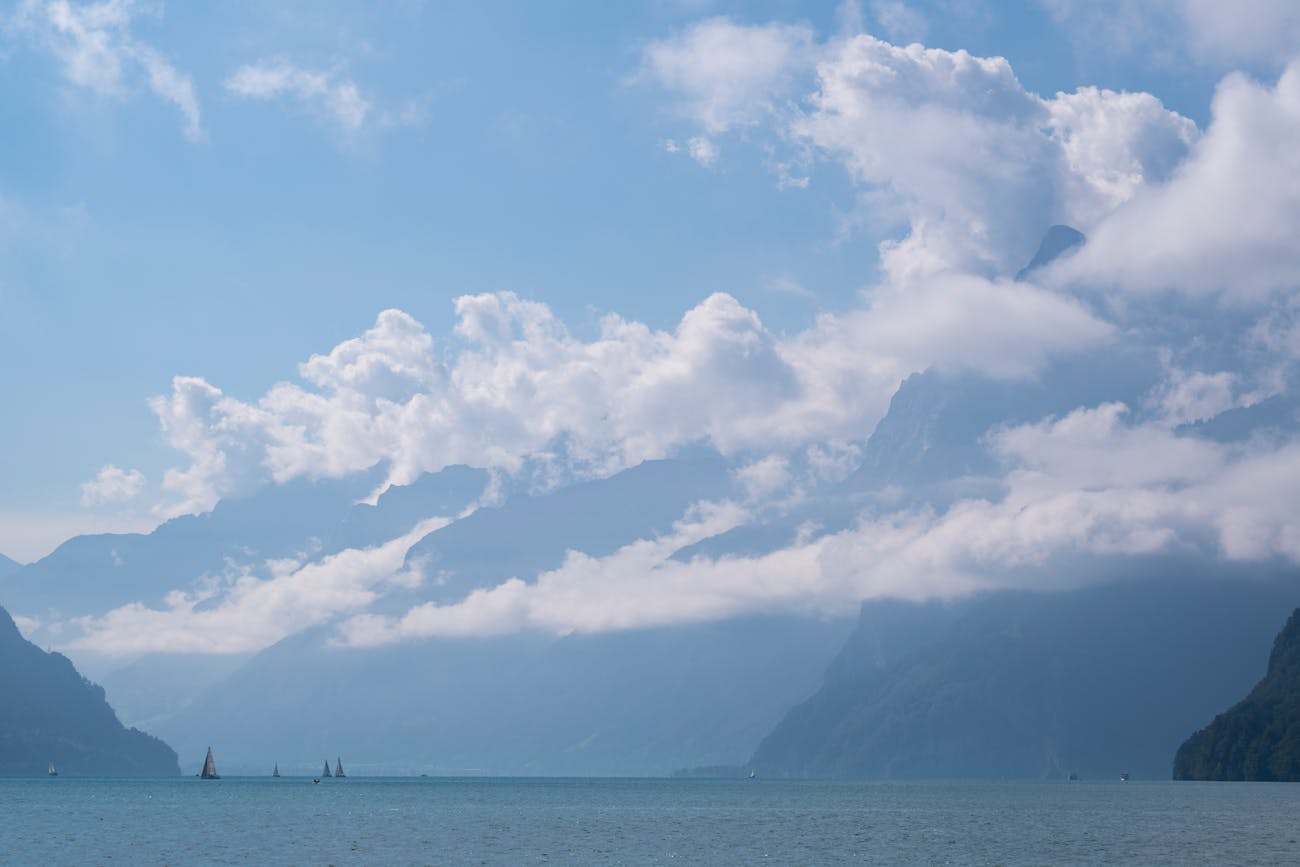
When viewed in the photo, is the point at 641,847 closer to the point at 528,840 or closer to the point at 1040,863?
the point at 528,840

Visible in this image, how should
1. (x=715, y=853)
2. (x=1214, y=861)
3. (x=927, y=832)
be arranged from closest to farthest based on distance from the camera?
(x=1214, y=861), (x=715, y=853), (x=927, y=832)

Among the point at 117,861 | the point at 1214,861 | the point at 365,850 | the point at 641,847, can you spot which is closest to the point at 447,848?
Answer: the point at 365,850

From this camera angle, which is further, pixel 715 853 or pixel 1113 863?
pixel 715 853

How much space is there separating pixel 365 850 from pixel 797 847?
4834 centimetres

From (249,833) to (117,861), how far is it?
148 ft

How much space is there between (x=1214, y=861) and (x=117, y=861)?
10822 centimetres

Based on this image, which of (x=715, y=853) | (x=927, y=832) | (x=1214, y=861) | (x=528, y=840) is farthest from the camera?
(x=927, y=832)

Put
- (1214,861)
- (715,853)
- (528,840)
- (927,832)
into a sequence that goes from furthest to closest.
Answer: (927,832) < (528,840) < (715,853) < (1214,861)

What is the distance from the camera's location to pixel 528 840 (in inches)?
7160

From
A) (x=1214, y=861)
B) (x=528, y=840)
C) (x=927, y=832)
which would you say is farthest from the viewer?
(x=927, y=832)

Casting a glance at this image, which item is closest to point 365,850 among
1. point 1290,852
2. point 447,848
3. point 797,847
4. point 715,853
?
point 447,848

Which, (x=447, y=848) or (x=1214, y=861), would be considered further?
(x=447, y=848)

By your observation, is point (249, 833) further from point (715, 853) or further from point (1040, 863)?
point (1040, 863)

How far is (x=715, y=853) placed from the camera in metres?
160
